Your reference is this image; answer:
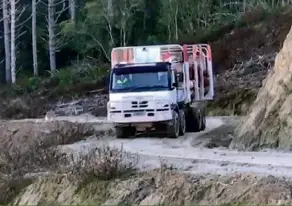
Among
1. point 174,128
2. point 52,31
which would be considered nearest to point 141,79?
point 174,128

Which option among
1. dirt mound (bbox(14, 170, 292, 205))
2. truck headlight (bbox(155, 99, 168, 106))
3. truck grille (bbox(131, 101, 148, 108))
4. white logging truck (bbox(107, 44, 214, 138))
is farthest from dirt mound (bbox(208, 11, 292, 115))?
dirt mound (bbox(14, 170, 292, 205))

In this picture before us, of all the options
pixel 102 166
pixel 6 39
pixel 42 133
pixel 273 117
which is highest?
pixel 6 39

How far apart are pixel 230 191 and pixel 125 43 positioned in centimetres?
4200

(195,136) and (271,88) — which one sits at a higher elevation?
(271,88)

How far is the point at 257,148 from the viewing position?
22344 millimetres

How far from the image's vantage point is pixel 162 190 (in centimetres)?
1571

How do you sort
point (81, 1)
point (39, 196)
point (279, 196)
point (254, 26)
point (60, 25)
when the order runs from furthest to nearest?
point (81, 1), point (60, 25), point (254, 26), point (39, 196), point (279, 196)

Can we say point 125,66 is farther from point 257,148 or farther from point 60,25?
point 60,25

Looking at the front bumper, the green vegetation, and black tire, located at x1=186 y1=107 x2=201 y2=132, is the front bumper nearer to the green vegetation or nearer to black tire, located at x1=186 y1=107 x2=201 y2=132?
black tire, located at x1=186 y1=107 x2=201 y2=132

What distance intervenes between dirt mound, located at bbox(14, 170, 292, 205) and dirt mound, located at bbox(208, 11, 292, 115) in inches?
792

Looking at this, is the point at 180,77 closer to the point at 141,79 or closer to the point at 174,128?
the point at 141,79

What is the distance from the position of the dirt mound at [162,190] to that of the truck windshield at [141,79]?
364 inches

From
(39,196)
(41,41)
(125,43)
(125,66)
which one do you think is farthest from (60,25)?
(39,196)

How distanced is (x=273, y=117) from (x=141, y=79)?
215 inches
